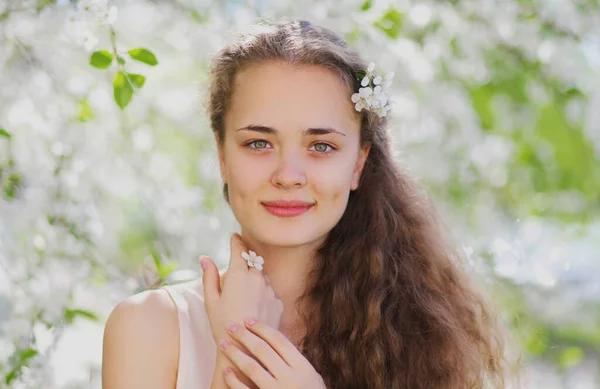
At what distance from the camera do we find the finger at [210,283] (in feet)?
6.45

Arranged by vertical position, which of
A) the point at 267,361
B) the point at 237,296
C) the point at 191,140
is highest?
the point at 191,140

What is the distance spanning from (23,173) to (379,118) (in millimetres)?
1033

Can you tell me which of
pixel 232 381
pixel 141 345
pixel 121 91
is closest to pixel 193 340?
pixel 141 345

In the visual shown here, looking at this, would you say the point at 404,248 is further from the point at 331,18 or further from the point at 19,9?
the point at 19,9

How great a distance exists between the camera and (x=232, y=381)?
6.01 feet

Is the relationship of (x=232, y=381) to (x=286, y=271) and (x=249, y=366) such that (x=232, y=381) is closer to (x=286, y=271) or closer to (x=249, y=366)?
(x=249, y=366)

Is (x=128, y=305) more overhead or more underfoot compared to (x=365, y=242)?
more underfoot

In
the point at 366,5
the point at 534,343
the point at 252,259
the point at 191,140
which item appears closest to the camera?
the point at 252,259

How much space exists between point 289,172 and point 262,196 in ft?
0.28

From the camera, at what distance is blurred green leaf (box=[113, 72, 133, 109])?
1.97 m

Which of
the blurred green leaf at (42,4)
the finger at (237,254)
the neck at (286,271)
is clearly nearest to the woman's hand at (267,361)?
the finger at (237,254)

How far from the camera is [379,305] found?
219 centimetres

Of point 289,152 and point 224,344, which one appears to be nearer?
point 224,344

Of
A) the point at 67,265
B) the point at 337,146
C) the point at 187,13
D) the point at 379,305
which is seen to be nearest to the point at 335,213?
the point at 337,146
